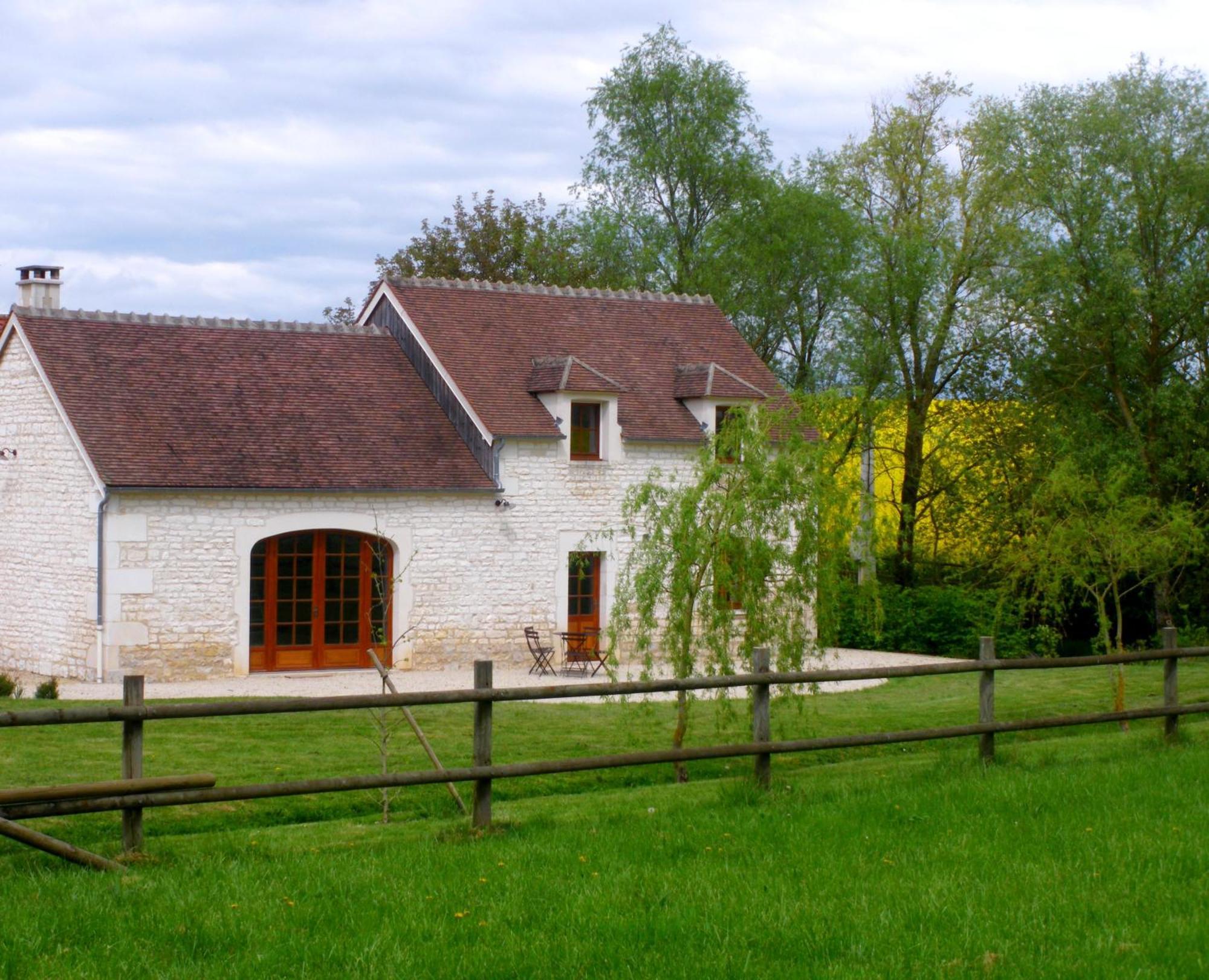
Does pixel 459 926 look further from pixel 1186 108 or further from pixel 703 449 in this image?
pixel 1186 108

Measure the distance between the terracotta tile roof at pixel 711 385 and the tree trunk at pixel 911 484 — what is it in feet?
27.7

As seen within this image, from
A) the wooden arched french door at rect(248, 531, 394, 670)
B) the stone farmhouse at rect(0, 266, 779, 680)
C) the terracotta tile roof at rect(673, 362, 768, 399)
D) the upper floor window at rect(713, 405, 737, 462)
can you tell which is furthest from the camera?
the terracotta tile roof at rect(673, 362, 768, 399)

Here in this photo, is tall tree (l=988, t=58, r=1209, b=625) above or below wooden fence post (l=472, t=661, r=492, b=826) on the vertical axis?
above

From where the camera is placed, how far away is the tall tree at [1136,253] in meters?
27.1

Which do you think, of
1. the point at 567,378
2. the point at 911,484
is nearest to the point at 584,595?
the point at 567,378

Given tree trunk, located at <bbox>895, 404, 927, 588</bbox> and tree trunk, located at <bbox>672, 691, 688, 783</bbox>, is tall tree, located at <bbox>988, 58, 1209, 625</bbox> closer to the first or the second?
tree trunk, located at <bbox>895, 404, 927, 588</bbox>

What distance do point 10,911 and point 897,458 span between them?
32189 millimetres

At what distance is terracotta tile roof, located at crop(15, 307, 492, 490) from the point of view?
22.2 metres

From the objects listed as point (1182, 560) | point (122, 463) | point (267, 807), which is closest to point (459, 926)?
point (267, 807)

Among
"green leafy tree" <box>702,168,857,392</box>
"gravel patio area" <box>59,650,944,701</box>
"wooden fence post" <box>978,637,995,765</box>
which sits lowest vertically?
"gravel patio area" <box>59,650,944,701</box>

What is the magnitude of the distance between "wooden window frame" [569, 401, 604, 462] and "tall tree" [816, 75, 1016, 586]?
9.13 metres

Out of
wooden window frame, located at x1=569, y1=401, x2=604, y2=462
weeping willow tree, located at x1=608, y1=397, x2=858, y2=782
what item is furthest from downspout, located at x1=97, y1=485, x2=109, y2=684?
weeping willow tree, located at x1=608, y1=397, x2=858, y2=782

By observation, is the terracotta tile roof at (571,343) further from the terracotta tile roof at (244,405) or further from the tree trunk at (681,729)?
the tree trunk at (681,729)

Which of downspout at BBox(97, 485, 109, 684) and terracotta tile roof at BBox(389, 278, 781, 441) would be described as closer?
downspout at BBox(97, 485, 109, 684)
